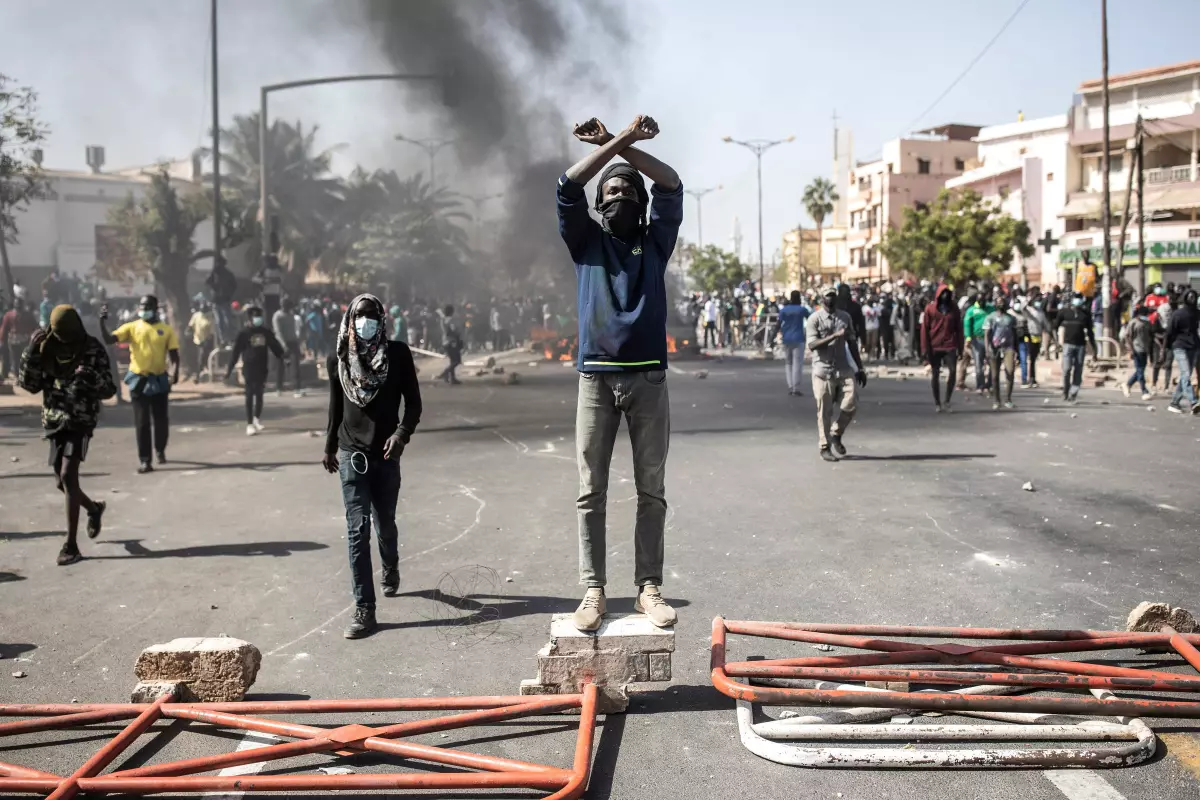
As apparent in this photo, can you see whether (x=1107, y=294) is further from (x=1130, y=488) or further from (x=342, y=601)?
(x=342, y=601)

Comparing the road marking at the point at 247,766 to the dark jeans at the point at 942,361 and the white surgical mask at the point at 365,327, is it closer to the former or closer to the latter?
the white surgical mask at the point at 365,327

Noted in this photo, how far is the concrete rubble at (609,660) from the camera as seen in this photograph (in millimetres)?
4184

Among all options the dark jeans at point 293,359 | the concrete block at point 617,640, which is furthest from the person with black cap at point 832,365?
the dark jeans at point 293,359

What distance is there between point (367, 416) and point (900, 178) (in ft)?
256

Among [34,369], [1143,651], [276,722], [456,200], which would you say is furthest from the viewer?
[456,200]

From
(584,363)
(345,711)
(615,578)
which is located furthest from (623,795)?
(615,578)

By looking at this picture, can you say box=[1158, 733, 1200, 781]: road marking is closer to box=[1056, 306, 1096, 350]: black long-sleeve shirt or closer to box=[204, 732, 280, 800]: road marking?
box=[204, 732, 280, 800]: road marking

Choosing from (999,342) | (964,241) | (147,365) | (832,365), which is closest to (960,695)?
(832,365)

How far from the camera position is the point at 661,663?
13.7 ft

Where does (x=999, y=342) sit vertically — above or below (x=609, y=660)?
above

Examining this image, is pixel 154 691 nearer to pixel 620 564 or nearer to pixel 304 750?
pixel 304 750

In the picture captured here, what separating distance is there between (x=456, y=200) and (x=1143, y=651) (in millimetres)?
52478

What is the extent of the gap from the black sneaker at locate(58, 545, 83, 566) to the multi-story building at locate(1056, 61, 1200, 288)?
43540 mm

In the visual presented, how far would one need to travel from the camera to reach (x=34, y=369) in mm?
7281
